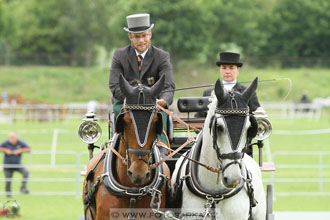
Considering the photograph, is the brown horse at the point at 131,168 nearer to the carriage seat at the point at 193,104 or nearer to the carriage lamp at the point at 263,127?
the carriage lamp at the point at 263,127

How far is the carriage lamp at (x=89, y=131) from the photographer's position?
605 centimetres

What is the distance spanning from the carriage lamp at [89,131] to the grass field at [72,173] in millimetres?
5512

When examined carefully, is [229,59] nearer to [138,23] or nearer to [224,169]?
[138,23]

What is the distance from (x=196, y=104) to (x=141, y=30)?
1230mm

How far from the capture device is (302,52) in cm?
5509

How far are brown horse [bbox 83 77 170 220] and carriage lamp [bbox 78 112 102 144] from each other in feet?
1.13

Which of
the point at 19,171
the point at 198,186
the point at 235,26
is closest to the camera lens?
the point at 198,186

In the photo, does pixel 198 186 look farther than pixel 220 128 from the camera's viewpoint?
Yes

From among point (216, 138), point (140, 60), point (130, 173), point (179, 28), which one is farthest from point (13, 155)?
point (179, 28)

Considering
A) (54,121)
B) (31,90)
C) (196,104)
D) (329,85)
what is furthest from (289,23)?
(196,104)

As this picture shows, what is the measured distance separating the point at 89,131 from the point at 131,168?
153cm

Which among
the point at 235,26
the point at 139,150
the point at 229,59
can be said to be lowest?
the point at 139,150

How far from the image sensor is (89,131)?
6102mm

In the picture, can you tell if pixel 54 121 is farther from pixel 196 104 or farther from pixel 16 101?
pixel 196 104
